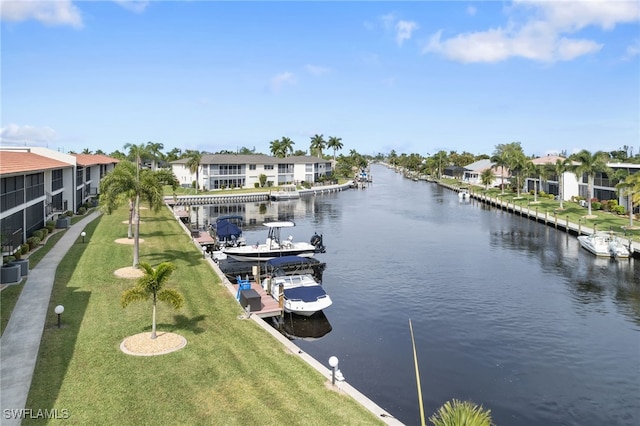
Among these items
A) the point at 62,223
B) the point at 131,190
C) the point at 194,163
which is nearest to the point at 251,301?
the point at 131,190

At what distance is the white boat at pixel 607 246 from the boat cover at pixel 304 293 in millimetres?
34553

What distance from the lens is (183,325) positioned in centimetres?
2328

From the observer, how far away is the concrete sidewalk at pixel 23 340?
1542 centimetres

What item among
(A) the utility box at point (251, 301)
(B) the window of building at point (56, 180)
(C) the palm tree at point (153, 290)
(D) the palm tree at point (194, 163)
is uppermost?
(D) the palm tree at point (194, 163)

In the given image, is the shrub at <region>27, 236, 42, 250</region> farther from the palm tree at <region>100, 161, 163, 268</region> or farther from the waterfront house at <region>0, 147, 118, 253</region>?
the palm tree at <region>100, 161, 163, 268</region>

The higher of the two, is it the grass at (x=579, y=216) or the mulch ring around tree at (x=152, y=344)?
the grass at (x=579, y=216)

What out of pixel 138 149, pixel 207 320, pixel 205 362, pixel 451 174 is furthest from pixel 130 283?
pixel 451 174

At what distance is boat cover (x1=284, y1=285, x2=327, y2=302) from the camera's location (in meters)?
30.0

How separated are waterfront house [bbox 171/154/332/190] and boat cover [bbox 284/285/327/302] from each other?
9183 cm

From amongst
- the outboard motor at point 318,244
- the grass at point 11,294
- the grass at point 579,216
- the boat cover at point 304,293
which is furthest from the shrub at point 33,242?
the grass at point 579,216

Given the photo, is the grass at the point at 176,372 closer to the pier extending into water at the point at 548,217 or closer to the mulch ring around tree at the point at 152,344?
the mulch ring around tree at the point at 152,344

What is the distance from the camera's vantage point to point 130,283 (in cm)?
2970

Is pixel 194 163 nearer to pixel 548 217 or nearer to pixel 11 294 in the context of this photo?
pixel 548 217

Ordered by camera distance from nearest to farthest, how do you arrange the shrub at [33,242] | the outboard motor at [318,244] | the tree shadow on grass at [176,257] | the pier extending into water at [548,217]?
the shrub at [33,242] < the tree shadow on grass at [176,257] < the outboard motor at [318,244] < the pier extending into water at [548,217]
